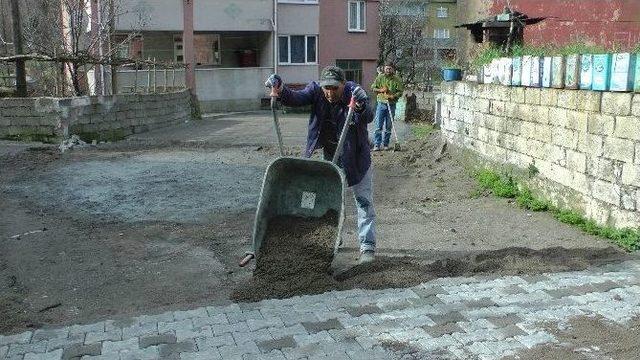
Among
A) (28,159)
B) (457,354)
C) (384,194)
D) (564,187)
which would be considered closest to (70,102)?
(28,159)

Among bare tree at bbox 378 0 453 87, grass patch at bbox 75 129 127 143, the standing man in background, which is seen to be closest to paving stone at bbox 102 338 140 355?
the standing man in background

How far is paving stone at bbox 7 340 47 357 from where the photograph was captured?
392cm

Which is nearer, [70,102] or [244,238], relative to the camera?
[244,238]

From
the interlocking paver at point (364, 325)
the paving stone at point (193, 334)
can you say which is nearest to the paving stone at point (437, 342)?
the interlocking paver at point (364, 325)

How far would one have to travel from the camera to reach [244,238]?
259 inches

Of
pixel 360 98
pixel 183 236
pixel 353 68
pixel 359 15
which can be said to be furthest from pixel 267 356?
pixel 359 15

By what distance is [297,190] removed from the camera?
545 centimetres

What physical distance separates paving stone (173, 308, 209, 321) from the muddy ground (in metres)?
0.20

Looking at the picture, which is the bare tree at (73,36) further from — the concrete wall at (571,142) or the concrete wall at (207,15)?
the concrete wall at (571,142)

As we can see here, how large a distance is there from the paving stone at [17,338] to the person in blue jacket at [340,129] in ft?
8.54

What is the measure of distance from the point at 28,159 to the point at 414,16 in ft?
146

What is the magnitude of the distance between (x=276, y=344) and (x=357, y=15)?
3447 centimetres

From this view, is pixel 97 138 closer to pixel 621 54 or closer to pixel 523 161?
pixel 523 161

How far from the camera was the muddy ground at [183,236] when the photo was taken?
198 inches
